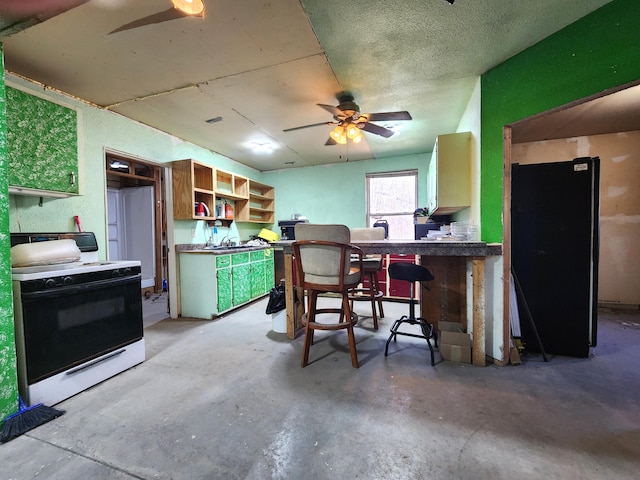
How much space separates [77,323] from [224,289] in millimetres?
1808

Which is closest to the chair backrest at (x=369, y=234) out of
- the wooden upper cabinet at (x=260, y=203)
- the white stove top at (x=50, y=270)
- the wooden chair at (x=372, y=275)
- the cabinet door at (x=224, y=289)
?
the wooden chair at (x=372, y=275)

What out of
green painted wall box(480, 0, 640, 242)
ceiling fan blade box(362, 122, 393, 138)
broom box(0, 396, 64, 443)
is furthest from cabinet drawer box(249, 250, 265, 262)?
green painted wall box(480, 0, 640, 242)

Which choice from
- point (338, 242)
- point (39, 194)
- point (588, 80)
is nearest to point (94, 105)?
point (39, 194)

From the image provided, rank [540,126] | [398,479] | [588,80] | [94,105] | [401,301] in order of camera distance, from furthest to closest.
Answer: [401,301], [540,126], [94,105], [588,80], [398,479]

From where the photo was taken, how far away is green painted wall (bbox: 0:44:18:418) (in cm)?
155

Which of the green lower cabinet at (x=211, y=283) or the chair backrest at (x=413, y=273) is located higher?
the chair backrest at (x=413, y=273)

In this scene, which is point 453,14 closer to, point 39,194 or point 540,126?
point 540,126

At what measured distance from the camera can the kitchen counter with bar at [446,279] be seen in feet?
7.14

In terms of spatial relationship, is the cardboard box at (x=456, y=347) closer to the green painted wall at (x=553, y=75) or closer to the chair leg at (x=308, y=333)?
the green painted wall at (x=553, y=75)

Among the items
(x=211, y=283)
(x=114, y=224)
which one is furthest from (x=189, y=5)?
(x=114, y=224)

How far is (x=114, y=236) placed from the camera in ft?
17.3

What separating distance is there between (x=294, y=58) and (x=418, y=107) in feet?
5.43

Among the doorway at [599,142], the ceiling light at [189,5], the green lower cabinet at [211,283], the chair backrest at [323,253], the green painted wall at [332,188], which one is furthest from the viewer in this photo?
the green painted wall at [332,188]

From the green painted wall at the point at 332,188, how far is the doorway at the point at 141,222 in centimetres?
223
